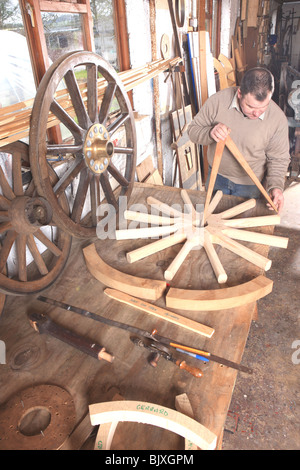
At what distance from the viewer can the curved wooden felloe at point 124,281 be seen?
4.85 feet

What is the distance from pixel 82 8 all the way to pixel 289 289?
2961 millimetres

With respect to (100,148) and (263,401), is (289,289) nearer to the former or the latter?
(263,401)

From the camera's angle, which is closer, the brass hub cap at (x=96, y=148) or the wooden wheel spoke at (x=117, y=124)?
the brass hub cap at (x=96, y=148)

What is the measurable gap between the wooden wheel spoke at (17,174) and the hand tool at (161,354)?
2.81ft

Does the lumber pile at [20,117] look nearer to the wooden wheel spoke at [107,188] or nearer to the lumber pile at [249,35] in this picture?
the wooden wheel spoke at [107,188]

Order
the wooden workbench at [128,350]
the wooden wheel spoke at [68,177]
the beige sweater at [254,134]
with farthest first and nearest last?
the beige sweater at [254,134] → the wooden wheel spoke at [68,177] → the wooden workbench at [128,350]

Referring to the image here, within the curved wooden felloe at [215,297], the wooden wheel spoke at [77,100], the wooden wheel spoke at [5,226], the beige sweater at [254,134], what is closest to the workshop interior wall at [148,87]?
the beige sweater at [254,134]

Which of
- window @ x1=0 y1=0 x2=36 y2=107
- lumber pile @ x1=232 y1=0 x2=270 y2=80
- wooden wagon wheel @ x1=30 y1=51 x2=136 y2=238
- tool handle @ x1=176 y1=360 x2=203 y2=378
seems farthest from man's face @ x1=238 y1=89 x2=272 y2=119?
lumber pile @ x1=232 y1=0 x2=270 y2=80

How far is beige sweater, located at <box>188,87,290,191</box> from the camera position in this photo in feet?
7.91

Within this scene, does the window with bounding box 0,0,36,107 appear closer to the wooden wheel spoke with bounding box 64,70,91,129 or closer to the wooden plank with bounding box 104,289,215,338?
the wooden wheel spoke with bounding box 64,70,91,129

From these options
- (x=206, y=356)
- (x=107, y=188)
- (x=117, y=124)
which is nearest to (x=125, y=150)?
(x=117, y=124)

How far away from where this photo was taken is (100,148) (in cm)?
172

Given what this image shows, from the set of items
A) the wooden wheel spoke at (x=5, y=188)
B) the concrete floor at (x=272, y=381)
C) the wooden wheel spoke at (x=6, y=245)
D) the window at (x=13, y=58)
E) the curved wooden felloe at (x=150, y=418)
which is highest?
the window at (x=13, y=58)

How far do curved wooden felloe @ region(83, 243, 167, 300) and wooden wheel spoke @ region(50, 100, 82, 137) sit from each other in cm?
65
